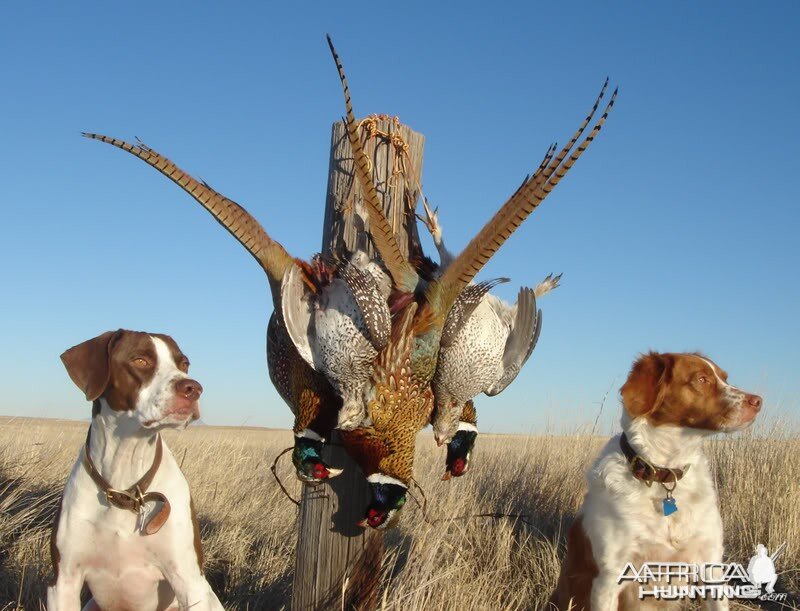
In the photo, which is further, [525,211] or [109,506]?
[109,506]

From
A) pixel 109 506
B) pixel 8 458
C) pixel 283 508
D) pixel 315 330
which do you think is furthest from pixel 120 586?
pixel 8 458

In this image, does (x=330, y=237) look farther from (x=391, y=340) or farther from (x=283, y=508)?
(x=283, y=508)

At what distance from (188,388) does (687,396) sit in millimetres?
2656

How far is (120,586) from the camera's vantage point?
370 cm

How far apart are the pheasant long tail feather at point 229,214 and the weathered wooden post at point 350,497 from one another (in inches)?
24.6

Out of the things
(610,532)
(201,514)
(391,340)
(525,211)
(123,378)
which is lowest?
(201,514)

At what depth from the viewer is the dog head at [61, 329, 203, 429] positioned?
3512mm

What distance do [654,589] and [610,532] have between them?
38cm

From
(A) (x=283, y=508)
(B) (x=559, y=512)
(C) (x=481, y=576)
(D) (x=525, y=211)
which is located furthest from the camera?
(A) (x=283, y=508)

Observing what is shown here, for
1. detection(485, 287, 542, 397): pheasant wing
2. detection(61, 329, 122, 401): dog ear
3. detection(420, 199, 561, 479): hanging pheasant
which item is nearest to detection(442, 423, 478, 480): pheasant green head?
detection(420, 199, 561, 479): hanging pheasant

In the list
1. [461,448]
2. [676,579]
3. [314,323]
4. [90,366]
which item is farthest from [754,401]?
[90,366]

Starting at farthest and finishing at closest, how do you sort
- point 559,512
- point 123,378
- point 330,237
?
point 559,512
point 330,237
point 123,378

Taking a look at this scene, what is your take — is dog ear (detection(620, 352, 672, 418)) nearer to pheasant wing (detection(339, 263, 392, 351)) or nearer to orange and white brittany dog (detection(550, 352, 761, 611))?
orange and white brittany dog (detection(550, 352, 761, 611))

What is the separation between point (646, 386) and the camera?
430 cm
